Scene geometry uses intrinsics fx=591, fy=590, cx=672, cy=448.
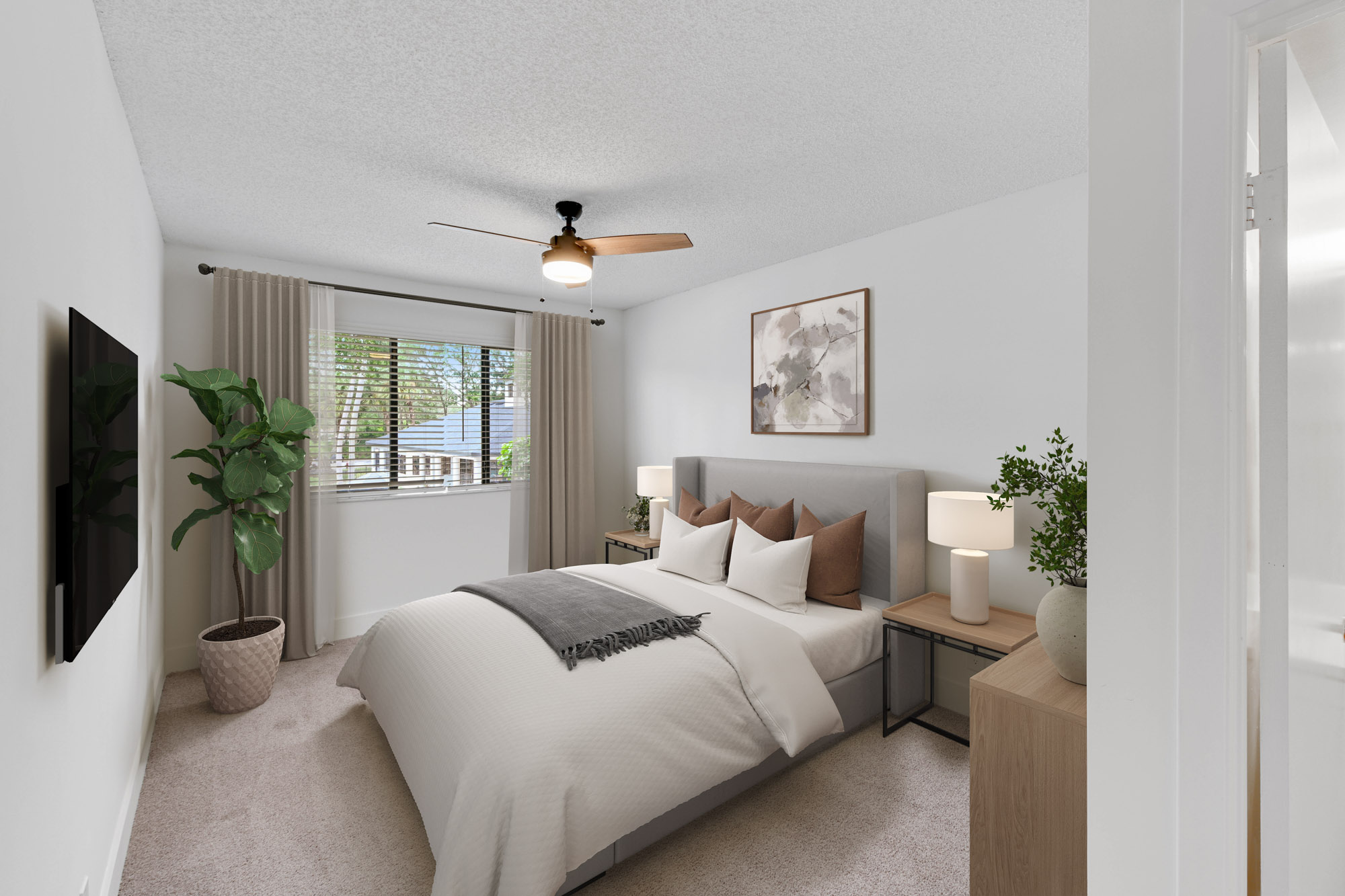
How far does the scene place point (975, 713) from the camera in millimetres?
1721

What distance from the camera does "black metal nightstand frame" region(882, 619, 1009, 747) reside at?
2.64 meters

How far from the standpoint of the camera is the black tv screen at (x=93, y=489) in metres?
1.23

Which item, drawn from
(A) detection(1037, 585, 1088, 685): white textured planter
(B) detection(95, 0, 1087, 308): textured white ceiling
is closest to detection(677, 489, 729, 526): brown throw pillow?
(B) detection(95, 0, 1087, 308): textured white ceiling

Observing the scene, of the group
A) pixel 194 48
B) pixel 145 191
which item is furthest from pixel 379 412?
pixel 194 48

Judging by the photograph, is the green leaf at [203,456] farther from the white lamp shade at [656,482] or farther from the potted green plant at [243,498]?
the white lamp shade at [656,482]

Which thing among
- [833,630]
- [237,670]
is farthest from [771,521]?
[237,670]

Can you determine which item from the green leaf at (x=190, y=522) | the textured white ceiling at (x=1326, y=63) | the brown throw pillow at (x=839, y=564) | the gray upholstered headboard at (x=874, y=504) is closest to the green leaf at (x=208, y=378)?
the green leaf at (x=190, y=522)

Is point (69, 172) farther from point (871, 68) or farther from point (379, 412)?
point (379, 412)

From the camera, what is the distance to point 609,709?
1938 millimetres

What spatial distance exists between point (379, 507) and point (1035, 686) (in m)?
4.01

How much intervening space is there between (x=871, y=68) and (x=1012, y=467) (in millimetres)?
1355

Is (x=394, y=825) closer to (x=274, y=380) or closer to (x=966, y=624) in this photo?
(x=966, y=624)

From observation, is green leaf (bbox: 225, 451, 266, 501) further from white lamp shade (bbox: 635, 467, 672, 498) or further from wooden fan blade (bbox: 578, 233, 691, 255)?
white lamp shade (bbox: 635, 467, 672, 498)

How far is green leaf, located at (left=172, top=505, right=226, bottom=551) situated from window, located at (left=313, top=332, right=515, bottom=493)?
0.83m
